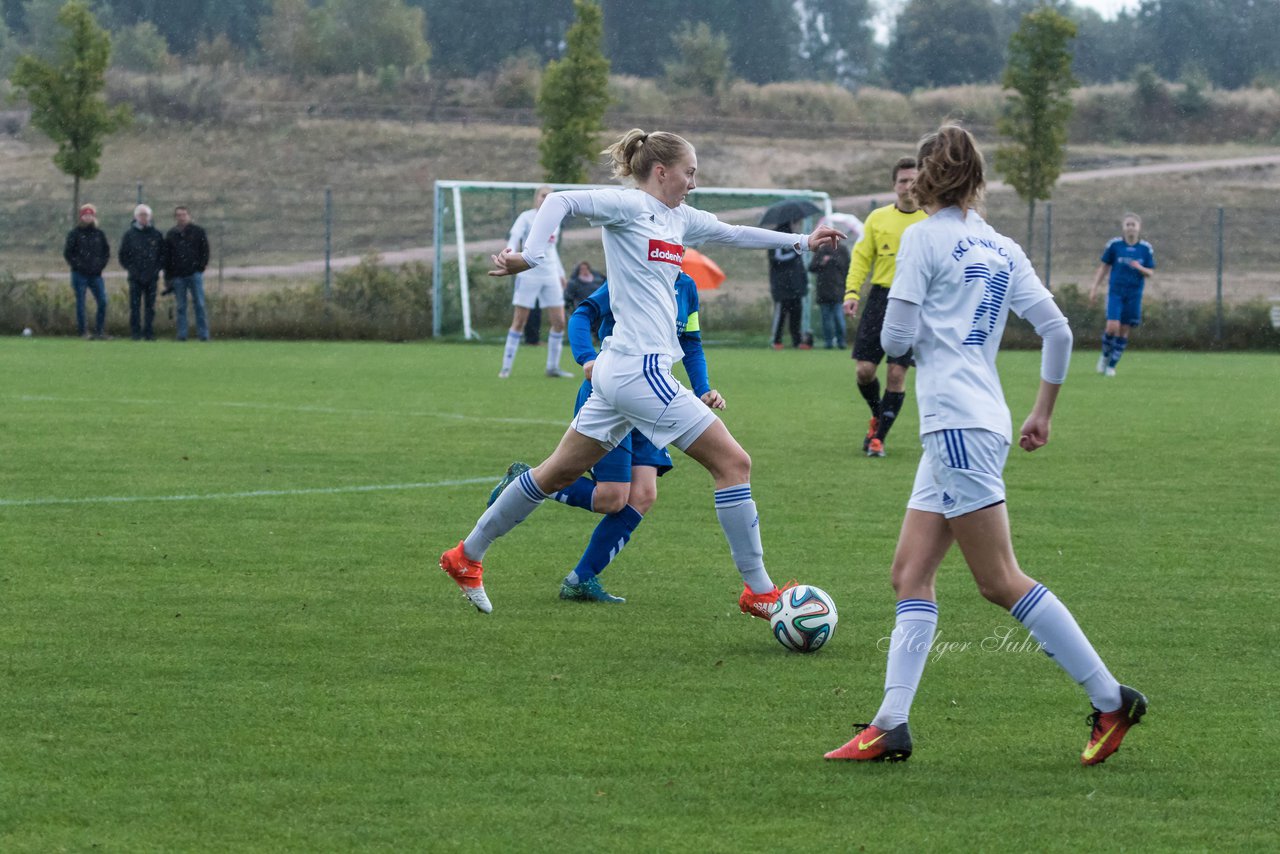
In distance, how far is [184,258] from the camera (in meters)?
25.8

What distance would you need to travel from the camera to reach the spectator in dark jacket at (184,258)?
84.1ft

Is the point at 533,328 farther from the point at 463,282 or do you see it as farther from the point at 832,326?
the point at 832,326

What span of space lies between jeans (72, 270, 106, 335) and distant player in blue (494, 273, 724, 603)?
2114 cm

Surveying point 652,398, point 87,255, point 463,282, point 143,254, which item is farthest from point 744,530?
point 463,282

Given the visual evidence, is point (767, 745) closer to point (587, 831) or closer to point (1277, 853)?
point (587, 831)

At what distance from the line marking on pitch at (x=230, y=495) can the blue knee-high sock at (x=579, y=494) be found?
304 centimetres

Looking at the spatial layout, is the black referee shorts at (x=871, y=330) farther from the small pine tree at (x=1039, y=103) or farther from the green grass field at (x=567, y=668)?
the small pine tree at (x=1039, y=103)

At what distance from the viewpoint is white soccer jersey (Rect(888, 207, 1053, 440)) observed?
14.5 ft

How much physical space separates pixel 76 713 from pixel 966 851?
8.69ft

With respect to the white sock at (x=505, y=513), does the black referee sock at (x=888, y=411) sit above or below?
below

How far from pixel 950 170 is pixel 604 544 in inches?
113

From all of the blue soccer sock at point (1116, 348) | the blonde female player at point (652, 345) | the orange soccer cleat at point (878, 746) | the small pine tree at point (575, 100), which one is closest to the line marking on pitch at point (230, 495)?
the blonde female player at point (652, 345)

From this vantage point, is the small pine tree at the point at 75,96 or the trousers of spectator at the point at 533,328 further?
the small pine tree at the point at 75,96

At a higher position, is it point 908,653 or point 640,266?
point 640,266
